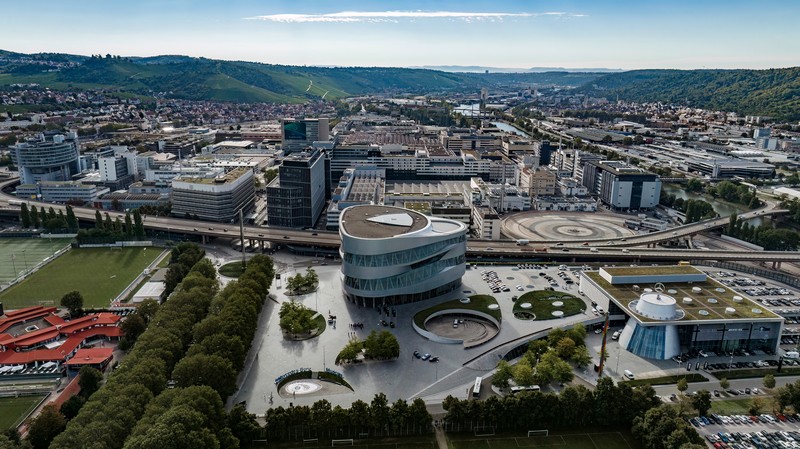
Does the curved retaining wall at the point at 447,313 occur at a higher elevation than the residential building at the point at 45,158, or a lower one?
lower

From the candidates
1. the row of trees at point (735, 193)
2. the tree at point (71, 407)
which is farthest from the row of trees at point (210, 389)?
the row of trees at point (735, 193)

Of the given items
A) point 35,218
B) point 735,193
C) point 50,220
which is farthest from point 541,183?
point 35,218

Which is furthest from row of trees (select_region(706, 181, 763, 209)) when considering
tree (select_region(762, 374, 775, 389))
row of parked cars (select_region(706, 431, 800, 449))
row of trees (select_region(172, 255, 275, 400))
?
row of trees (select_region(172, 255, 275, 400))

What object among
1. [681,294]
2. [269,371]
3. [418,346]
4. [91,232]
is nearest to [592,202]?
[681,294]

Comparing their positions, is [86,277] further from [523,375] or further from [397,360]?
[523,375]

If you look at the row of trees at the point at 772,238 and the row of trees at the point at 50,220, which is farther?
the row of trees at the point at 50,220

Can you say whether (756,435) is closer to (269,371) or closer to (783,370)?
(783,370)

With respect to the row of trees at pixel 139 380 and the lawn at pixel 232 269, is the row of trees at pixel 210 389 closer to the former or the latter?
the row of trees at pixel 139 380
